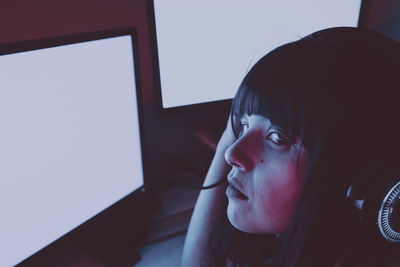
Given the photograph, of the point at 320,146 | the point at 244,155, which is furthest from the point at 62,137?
the point at 320,146

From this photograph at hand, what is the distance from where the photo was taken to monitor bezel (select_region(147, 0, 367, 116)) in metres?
0.76

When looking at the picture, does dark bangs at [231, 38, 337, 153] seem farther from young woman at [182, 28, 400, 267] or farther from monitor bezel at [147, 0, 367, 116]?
monitor bezel at [147, 0, 367, 116]

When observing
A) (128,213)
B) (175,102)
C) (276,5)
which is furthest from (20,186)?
(276,5)

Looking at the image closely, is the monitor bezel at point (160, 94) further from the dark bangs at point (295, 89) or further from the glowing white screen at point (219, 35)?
the dark bangs at point (295, 89)

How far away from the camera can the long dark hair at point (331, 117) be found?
46cm

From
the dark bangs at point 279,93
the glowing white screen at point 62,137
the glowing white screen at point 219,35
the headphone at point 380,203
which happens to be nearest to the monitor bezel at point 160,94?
the glowing white screen at point 219,35

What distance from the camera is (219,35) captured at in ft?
2.73

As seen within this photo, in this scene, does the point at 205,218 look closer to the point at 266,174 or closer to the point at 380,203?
the point at 266,174

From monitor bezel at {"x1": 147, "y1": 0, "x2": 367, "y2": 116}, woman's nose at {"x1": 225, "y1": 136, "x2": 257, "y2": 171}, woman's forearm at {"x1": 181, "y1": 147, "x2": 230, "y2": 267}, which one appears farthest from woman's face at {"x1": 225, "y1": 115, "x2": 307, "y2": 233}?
monitor bezel at {"x1": 147, "y1": 0, "x2": 367, "y2": 116}

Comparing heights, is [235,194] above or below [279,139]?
below

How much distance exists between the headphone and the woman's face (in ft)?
0.25

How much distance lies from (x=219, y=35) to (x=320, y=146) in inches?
18.2

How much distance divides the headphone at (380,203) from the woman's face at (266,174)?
0.25ft

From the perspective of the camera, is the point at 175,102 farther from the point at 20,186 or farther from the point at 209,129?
the point at 20,186
